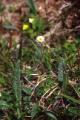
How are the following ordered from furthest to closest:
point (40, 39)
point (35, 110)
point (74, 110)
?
point (40, 39), point (35, 110), point (74, 110)

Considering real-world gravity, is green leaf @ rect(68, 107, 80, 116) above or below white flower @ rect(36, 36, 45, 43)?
below

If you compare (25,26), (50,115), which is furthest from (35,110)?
(25,26)

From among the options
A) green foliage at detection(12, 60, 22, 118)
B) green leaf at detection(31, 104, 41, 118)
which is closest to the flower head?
green foliage at detection(12, 60, 22, 118)

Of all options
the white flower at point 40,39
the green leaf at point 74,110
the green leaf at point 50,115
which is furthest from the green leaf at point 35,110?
the white flower at point 40,39

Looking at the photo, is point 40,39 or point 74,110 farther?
point 40,39

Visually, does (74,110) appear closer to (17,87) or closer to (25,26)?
(17,87)

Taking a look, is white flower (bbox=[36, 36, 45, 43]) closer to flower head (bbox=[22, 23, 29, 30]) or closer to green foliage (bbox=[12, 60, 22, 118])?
flower head (bbox=[22, 23, 29, 30])

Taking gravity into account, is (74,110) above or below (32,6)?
below

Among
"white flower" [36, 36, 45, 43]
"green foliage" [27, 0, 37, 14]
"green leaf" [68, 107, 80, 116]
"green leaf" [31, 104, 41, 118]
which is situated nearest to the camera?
"green leaf" [68, 107, 80, 116]

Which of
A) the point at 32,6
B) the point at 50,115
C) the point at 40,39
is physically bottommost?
the point at 50,115

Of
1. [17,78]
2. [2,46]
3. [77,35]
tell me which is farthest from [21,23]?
[17,78]

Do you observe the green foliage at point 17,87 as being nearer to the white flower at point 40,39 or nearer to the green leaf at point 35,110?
the green leaf at point 35,110

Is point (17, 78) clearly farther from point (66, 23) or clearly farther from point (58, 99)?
point (66, 23)
